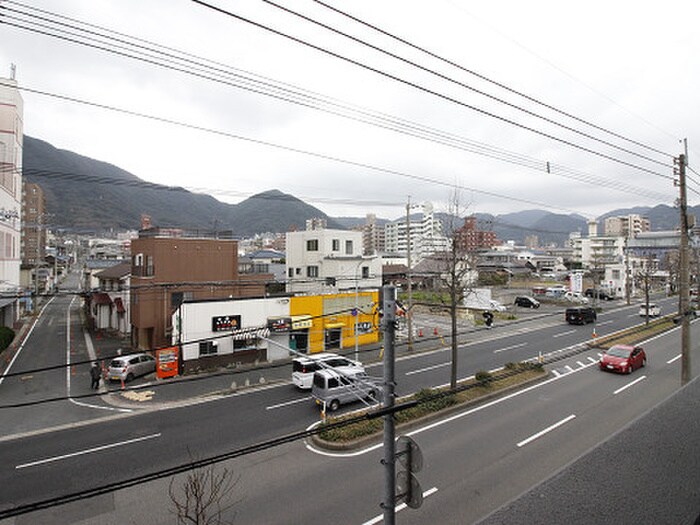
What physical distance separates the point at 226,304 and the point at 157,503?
14.7m

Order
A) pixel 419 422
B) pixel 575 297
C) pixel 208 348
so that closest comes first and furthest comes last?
pixel 419 422 < pixel 208 348 < pixel 575 297

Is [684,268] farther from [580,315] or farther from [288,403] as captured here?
[580,315]

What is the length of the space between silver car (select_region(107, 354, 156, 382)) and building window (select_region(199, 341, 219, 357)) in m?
2.62

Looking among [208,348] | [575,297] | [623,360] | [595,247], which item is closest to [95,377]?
[208,348]

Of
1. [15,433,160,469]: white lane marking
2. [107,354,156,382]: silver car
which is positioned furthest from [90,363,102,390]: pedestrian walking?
[15,433,160,469]: white lane marking

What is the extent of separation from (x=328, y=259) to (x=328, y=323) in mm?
10297

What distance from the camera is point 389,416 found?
5.15 m

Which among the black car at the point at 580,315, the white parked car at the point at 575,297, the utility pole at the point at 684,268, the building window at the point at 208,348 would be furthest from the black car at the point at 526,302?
the building window at the point at 208,348

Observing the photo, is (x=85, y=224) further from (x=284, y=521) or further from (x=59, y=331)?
(x=284, y=521)

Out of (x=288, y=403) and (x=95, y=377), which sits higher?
(x=95, y=377)

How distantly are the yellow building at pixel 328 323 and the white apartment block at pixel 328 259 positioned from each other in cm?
626

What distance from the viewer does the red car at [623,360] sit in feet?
66.4

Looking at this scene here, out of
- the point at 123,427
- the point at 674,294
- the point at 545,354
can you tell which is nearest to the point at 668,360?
the point at 545,354

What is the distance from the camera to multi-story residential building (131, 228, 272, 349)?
82.9 ft
